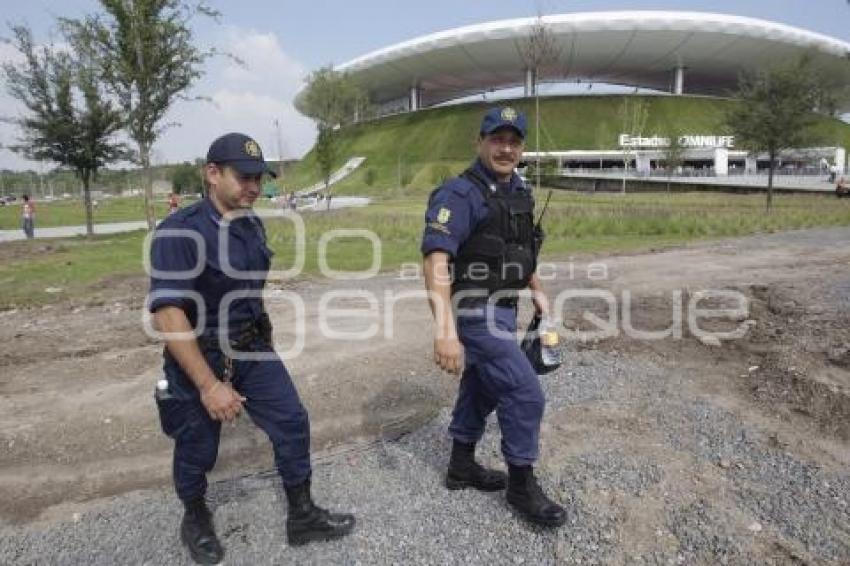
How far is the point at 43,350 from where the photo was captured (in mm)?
6195

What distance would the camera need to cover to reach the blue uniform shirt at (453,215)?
2730mm

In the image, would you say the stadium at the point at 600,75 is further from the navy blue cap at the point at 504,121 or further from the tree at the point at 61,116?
the navy blue cap at the point at 504,121

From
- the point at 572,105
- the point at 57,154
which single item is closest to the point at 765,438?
the point at 57,154

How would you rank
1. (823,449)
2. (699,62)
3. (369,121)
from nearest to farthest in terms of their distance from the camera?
(823,449) → (699,62) → (369,121)

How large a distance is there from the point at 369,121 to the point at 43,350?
95557 millimetres

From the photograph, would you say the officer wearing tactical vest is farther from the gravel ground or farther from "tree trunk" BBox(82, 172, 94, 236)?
"tree trunk" BBox(82, 172, 94, 236)

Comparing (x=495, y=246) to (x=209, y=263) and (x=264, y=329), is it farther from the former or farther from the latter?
(x=209, y=263)

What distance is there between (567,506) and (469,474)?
529 millimetres

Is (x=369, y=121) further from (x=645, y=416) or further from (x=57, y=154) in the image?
(x=645, y=416)

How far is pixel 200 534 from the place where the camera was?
2.70 m

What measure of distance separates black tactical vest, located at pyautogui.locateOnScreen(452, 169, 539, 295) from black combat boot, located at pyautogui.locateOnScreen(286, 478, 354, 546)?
120 centimetres

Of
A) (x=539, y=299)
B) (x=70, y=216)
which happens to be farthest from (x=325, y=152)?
(x=539, y=299)

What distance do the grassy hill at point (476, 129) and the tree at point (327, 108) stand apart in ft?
60.1

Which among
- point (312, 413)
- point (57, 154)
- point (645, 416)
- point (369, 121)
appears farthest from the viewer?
point (369, 121)
